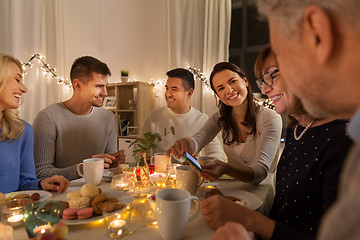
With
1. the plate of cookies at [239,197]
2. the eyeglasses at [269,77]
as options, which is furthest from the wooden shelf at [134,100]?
the plate of cookies at [239,197]

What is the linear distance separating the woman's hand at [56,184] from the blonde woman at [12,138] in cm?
15

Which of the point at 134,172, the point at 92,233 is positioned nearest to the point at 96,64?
the point at 134,172

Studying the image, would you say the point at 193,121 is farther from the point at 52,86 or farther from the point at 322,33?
the point at 52,86

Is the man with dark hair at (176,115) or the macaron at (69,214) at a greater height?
the man with dark hair at (176,115)

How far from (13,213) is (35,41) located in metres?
3.43

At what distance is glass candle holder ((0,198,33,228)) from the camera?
653 mm

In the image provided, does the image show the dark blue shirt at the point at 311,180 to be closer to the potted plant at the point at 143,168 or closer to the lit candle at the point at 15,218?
the potted plant at the point at 143,168

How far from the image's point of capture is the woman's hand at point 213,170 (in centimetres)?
102

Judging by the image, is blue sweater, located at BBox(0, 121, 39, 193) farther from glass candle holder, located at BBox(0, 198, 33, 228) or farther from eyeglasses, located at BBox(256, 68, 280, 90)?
eyeglasses, located at BBox(256, 68, 280, 90)

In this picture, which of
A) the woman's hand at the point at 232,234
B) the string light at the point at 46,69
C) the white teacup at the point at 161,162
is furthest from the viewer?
the string light at the point at 46,69

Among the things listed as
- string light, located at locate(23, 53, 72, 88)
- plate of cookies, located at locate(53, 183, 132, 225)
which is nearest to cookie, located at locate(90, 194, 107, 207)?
plate of cookies, located at locate(53, 183, 132, 225)

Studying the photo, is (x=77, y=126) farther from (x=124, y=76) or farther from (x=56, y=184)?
(x=124, y=76)

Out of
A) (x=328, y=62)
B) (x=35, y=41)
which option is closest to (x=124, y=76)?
(x=35, y=41)

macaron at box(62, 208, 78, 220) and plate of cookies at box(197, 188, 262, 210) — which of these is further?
Result: plate of cookies at box(197, 188, 262, 210)
